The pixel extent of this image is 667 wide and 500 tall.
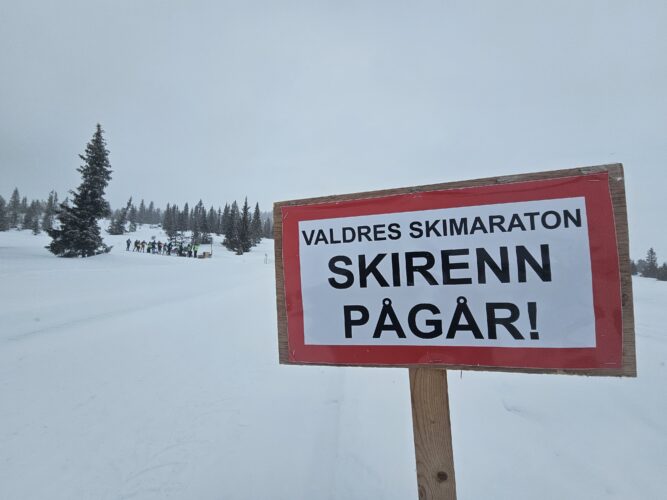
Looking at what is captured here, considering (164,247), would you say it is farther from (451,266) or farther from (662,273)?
(662,273)

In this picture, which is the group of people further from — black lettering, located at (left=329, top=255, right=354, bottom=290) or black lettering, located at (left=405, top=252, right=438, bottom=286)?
black lettering, located at (left=405, top=252, right=438, bottom=286)

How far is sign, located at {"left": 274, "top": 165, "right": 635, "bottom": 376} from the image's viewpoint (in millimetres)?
1331

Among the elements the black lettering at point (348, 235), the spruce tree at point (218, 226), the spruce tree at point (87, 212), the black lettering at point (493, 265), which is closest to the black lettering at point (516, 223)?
the black lettering at point (493, 265)

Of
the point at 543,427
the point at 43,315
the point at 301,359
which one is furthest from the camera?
the point at 43,315

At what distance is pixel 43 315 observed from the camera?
20.3ft

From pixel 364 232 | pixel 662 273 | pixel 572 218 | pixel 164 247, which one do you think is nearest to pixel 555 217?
pixel 572 218

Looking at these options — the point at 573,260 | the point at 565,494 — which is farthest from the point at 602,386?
the point at 573,260

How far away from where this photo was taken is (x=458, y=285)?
1.46 metres

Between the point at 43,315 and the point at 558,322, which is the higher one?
the point at 558,322

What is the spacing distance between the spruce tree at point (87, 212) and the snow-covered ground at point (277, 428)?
20.6 m

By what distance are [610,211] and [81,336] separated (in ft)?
22.3

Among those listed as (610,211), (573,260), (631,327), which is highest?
(610,211)

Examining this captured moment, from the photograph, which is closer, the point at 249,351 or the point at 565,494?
the point at 565,494

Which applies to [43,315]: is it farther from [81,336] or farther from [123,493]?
[123,493]
